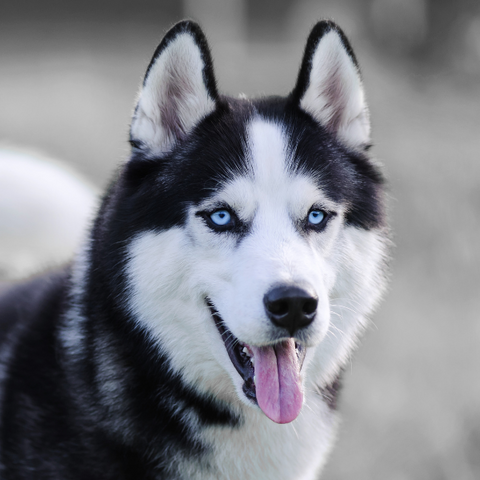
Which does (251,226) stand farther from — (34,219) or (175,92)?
(34,219)

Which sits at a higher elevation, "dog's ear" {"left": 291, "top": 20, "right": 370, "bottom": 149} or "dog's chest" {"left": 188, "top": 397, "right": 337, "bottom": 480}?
"dog's ear" {"left": 291, "top": 20, "right": 370, "bottom": 149}

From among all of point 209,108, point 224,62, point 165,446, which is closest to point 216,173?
point 209,108

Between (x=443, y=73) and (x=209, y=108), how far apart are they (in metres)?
8.35

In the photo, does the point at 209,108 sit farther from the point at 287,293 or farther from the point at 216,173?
the point at 287,293

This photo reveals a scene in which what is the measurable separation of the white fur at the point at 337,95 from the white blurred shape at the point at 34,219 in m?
1.64

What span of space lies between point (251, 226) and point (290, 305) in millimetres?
354

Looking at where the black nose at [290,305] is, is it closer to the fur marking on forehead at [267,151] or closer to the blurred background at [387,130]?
the fur marking on forehead at [267,151]

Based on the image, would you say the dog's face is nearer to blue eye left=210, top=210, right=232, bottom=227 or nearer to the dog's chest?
blue eye left=210, top=210, right=232, bottom=227

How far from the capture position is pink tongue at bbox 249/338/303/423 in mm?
2051

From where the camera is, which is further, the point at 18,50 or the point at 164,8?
the point at 164,8

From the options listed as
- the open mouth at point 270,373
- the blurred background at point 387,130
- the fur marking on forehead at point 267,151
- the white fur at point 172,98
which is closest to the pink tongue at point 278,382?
the open mouth at point 270,373

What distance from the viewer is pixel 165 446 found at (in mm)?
2197

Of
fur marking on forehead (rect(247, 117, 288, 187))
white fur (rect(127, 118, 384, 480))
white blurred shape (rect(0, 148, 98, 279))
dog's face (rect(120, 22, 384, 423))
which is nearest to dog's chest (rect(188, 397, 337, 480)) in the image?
white fur (rect(127, 118, 384, 480))

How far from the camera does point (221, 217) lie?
214 cm
